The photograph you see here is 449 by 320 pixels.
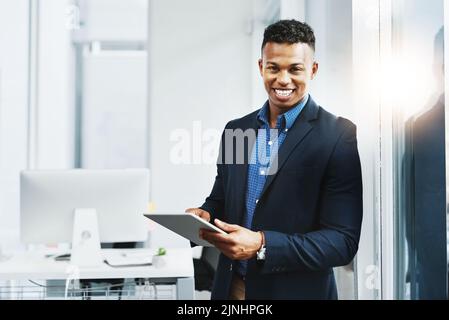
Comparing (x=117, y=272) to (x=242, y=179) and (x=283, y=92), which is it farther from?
(x=283, y=92)

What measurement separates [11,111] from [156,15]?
25.4 inches

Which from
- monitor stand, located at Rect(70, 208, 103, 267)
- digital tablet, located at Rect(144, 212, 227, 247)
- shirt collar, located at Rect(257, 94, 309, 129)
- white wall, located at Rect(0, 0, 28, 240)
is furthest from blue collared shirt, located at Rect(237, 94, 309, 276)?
white wall, located at Rect(0, 0, 28, 240)

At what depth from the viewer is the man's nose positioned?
1.51m

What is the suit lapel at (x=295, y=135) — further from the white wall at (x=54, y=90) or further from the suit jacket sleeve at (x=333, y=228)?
the white wall at (x=54, y=90)

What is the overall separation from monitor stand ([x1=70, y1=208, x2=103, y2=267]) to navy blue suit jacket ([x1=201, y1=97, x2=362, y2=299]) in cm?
59

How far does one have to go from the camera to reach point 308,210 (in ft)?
4.84

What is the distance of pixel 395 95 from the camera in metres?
1.48

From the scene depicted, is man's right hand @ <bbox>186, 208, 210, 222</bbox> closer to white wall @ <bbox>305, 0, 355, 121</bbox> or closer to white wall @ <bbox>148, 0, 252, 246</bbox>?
white wall @ <bbox>148, 0, 252, 246</bbox>

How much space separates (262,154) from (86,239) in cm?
79

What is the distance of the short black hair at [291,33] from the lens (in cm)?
150

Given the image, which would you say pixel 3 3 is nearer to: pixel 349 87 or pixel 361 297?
pixel 349 87

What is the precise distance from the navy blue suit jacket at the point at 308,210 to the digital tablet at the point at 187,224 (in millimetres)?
94

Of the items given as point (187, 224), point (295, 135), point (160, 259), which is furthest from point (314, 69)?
point (160, 259)

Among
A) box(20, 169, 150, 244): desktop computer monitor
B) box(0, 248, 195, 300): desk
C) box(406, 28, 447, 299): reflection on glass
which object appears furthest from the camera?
box(20, 169, 150, 244): desktop computer monitor
